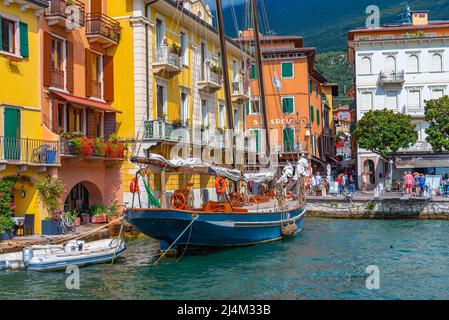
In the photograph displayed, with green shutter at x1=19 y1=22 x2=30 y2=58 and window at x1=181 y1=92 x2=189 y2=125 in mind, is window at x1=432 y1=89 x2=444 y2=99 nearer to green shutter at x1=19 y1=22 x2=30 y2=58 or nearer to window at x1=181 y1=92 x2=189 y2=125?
window at x1=181 y1=92 x2=189 y2=125

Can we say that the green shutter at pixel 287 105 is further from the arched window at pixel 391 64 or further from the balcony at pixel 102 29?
the balcony at pixel 102 29

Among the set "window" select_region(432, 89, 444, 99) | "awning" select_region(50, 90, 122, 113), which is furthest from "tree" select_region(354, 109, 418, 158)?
"awning" select_region(50, 90, 122, 113)

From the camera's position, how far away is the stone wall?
119ft

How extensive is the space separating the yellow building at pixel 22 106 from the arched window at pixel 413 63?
127 feet

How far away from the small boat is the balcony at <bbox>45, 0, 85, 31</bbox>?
34.0ft

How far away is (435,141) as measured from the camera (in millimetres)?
45781

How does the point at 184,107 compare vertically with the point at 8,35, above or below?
below

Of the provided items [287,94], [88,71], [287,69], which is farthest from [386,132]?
[88,71]

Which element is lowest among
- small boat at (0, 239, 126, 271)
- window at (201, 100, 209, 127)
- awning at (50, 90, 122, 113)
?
small boat at (0, 239, 126, 271)

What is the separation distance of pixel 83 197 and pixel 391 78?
34305mm

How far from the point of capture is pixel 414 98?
175 ft

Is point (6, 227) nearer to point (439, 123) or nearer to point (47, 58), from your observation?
point (47, 58)
